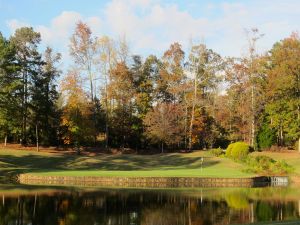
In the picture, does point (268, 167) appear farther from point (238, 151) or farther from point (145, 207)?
point (145, 207)

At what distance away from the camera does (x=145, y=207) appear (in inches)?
916

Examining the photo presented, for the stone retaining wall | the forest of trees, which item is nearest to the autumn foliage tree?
the forest of trees

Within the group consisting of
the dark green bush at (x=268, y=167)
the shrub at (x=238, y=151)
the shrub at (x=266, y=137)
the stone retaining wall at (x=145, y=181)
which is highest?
the shrub at (x=266, y=137)

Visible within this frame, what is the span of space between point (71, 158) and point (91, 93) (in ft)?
42.2

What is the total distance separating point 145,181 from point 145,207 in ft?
36.1

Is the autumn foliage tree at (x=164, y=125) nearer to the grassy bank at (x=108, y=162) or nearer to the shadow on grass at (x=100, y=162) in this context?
the grassy bank at (x=108, y=162)

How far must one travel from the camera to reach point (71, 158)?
50.2 metres

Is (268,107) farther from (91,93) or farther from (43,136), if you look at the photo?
(43,136)

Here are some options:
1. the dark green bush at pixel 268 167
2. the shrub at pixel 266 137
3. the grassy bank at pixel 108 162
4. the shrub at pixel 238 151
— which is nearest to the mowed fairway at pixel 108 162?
the grassy bank at pixel 108 162

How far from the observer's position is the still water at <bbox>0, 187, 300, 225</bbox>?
19406 mm

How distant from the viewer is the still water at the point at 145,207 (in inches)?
764

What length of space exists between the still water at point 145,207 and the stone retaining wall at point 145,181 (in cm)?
339

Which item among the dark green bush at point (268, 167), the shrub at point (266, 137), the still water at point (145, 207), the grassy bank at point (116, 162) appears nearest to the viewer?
the still water at point (145, 207)

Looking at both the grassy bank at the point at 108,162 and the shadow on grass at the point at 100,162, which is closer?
the grassy bank at the point at 108,162
